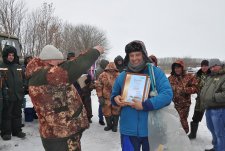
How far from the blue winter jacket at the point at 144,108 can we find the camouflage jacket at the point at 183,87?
9.04ft

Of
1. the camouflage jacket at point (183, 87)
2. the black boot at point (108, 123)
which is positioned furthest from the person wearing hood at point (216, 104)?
the black boot at point (108, 123)

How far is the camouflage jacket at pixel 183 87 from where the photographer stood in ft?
18.6

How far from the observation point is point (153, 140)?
2.90 m

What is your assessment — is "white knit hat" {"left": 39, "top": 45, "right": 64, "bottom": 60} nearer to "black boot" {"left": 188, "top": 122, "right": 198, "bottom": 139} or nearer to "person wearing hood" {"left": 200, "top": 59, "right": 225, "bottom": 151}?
"person wearing hood" {"left": 200, "top": 59, "right": 225, "bottom": 151}

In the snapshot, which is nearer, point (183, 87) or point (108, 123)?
point (183, 87)

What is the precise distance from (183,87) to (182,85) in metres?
0.04

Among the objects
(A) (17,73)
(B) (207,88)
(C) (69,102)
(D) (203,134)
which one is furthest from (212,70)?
(A) (17,73)

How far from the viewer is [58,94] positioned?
2879mm

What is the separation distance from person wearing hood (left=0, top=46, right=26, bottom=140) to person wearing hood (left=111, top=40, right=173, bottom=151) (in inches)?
131

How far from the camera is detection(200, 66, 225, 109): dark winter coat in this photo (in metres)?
4.50

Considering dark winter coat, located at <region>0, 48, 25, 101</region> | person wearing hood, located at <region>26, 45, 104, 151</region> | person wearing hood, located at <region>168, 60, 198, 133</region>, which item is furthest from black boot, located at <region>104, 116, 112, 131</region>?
person wearing hood, located at <region>26, 45, 104, 151</region>

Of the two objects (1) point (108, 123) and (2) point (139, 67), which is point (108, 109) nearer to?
(1) point (108, 123)

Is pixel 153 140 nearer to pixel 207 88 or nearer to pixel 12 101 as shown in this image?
pixel 207 88

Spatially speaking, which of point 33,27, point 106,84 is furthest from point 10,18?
point 106,84
